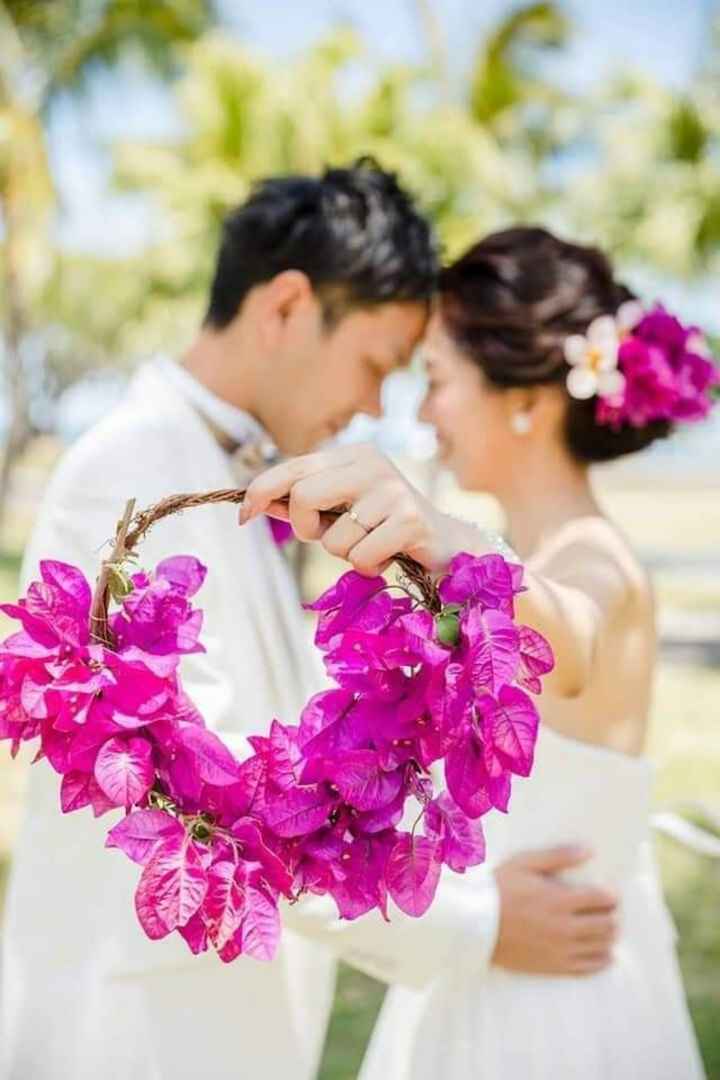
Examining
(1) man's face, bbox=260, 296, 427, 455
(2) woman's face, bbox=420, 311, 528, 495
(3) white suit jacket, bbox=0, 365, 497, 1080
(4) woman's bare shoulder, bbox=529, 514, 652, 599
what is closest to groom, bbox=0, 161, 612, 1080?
(3) white suit jacket, bbox=0, 365, 497, 1080

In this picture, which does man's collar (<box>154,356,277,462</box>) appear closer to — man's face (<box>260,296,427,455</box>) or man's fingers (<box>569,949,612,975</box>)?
man's face (<box>260,296,427,455</box>)

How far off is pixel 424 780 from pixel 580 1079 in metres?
1.24

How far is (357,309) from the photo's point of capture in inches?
112

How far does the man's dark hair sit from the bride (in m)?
0.15

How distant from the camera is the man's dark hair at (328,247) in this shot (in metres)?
2.83

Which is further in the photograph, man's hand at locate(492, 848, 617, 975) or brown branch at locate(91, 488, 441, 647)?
man's hand at locate(492, 848, 617, 975)

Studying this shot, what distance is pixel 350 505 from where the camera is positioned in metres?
1.37

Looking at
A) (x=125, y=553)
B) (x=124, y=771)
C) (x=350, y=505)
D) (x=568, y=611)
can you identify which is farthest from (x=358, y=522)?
(x=568, y=611)

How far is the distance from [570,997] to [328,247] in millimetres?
1569

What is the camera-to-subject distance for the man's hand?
219 cm

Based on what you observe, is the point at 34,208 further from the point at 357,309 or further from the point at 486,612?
the point at 486,612

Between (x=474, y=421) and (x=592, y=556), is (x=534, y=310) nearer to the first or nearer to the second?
(x=474, y=421)

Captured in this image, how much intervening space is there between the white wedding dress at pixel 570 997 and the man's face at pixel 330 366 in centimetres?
85

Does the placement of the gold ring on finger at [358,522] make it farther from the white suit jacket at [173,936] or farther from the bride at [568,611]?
the white suit jacket at [173,936]
